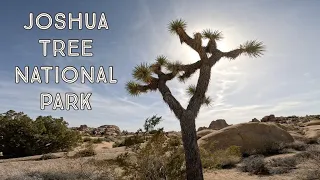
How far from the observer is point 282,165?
1330 centimetres

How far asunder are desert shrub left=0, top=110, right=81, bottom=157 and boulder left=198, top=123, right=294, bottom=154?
34.3 feet

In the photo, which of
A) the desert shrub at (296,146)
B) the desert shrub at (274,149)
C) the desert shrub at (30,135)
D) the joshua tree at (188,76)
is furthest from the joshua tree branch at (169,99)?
the desert shrub at (30,135)

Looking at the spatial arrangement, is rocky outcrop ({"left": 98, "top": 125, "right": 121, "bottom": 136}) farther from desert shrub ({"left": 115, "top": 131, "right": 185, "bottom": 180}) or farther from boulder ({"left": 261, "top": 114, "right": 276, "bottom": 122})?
desert shrub ({"left": 115, "top": 131, "right": 185, "bottom": 180})

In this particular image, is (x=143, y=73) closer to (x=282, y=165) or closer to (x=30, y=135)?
(x=282, y=165)

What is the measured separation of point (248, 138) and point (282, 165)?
18.1 feet

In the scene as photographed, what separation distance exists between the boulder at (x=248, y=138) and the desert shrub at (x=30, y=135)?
10459 mm

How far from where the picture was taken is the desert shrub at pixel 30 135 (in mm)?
21969

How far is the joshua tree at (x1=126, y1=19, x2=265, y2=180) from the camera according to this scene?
9797 mm

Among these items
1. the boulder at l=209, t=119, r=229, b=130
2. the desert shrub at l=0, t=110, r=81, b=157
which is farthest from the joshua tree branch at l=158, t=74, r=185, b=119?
the boulder at l=209, t=119, r=229, b=130

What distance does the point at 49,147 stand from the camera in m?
23.3

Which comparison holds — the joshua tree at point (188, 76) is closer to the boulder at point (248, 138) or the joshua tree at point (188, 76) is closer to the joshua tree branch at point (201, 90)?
the joshua tree branch at point (201, 90)

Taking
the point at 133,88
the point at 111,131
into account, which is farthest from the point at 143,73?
the point at 111,131

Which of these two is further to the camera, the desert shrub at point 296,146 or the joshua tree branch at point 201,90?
the desert shrub at point 296,146

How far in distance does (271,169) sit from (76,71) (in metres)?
8.24
